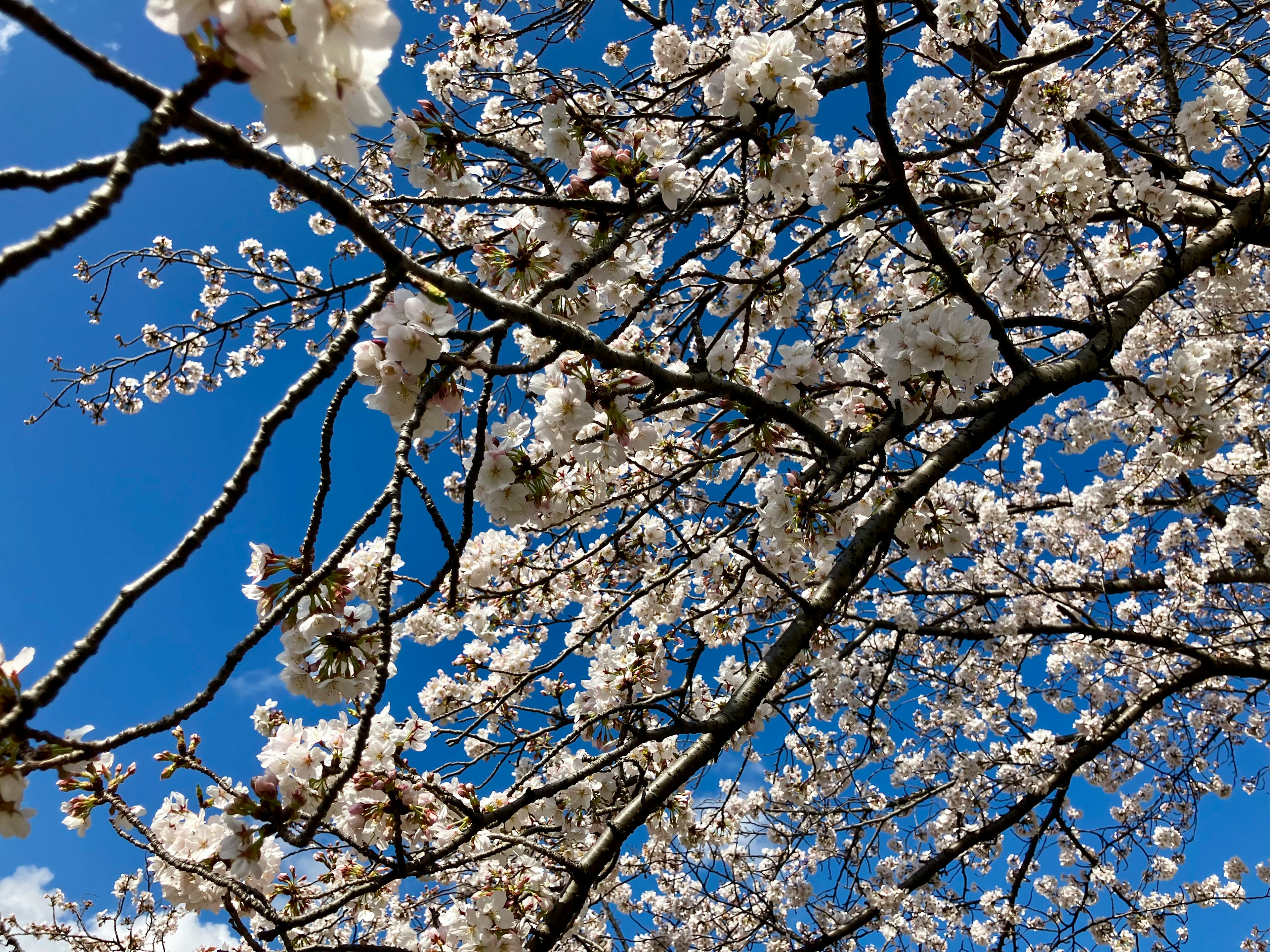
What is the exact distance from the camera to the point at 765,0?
3.90 metres

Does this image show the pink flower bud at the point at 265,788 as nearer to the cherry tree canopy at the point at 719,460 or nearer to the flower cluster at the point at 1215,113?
the cherry tree canopy at the point at 719,460

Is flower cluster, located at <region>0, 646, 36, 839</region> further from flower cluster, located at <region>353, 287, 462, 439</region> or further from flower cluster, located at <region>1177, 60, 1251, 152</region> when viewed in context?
flower cluster, located at <region>1177, 60, 1251, 152</region>

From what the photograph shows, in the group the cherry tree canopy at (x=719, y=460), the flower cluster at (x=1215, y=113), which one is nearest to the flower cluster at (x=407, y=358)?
the cherry tree canopy at (x=719, y=460)

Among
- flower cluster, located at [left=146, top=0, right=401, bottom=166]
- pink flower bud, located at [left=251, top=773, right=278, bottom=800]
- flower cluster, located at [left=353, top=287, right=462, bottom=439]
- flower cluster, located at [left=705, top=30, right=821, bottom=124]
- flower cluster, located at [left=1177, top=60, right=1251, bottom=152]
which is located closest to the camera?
flower cluster, located at [left=146, top=0, right=401, bottom=166]

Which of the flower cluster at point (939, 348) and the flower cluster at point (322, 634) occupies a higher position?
the flower cluster at point (939, 348)

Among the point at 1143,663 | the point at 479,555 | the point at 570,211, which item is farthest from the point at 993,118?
the point at 1143,663

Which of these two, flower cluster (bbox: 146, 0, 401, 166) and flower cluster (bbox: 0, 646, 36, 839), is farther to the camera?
flower cluster (bbox: 0, 646, 36, 839)

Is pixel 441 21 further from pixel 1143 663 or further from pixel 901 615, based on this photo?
pixel 1143 663

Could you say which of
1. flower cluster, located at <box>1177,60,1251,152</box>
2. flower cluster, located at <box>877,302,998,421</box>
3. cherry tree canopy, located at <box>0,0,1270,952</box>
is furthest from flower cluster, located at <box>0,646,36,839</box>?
flower cluster, located at <box>1177,60,1251,152</box>

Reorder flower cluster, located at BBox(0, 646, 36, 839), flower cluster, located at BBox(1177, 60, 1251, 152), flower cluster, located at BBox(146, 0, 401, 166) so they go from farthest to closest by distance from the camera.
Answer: flower cluster, located at BBox(1177, 60, 1251, 152)
flower cluster, located at BBox(0, 646, 36, 839)
flower cluster, located at BBox(146, 0, 401, 166)

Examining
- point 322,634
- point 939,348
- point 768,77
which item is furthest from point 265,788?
point 768,77

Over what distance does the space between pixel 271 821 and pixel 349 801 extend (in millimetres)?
465

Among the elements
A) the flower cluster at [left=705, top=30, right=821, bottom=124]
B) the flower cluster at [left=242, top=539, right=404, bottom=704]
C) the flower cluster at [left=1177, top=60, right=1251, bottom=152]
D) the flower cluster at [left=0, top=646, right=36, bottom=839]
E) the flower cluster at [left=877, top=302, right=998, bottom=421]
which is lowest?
the flower cluster at [left=0, top=646, right=36, bottom=839]

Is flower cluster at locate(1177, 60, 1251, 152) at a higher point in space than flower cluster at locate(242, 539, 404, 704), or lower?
higher
